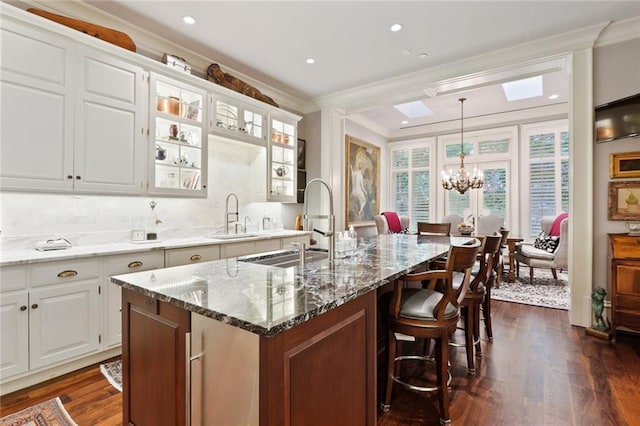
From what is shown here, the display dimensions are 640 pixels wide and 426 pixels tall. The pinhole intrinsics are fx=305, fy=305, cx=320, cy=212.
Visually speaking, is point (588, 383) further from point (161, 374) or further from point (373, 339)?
point (161, 374)

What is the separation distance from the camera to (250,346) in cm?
98

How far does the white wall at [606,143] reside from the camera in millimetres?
3180

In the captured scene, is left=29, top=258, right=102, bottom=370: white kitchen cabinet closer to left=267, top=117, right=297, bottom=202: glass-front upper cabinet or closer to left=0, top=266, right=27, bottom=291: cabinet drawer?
left=0, top=266, right=27, bottom=291: cabinet drawer

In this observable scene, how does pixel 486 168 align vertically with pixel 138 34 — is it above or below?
below

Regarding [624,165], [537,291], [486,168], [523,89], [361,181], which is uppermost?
[523,89]

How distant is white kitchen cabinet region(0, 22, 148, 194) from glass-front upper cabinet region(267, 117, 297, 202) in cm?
178

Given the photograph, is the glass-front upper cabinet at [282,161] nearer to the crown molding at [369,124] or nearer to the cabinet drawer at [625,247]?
the crown molding at [369,124]

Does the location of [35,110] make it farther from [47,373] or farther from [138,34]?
[47,373]

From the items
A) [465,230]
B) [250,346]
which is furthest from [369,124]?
[250,346]

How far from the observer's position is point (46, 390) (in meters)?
2.17

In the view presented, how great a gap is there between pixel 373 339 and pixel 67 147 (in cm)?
273

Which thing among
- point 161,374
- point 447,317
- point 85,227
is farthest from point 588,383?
point 85,227

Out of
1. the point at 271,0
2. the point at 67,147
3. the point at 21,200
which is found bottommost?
the point at 21,200

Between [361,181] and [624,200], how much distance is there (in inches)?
167
